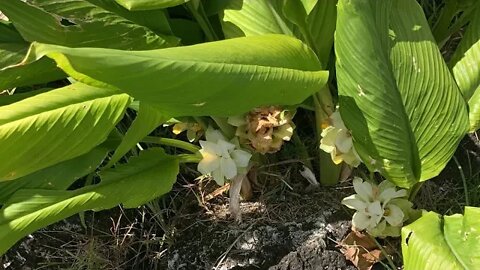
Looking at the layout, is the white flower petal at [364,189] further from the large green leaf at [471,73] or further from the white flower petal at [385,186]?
the large green leaf at [471,73]

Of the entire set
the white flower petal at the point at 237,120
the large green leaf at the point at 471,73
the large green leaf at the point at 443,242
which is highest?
the large green leaf at the point at 471,73

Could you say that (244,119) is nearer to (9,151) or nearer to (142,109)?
(142,109)

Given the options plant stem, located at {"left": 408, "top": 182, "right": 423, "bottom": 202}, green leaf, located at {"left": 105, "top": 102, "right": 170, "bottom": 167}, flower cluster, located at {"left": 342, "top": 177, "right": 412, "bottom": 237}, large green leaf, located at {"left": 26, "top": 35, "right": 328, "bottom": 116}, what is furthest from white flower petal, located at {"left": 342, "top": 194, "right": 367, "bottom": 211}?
green leaf, located at {"left": 105, "top": 102, "right": 170, "bottom": 167}

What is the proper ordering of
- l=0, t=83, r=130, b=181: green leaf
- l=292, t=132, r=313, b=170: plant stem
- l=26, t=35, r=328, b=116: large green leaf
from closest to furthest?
l=26, t=35, r=328, b=116: large green leaf, l=0, t=83, r=130, b=181: green leaf, l=292, t=132, r=313, b=170: plant stem

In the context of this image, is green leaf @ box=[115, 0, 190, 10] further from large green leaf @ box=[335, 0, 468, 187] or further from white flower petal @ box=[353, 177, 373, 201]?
white flower petal @ box=[353, 177, 373, 201]

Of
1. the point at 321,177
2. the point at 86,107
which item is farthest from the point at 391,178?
the point at 86,107

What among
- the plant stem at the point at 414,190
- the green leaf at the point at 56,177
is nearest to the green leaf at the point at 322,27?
the plant stem at the point at 414,190

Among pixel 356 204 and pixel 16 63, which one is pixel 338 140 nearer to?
pixel 356 204
